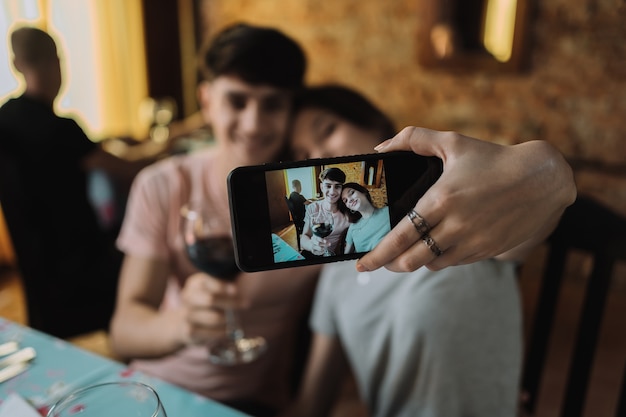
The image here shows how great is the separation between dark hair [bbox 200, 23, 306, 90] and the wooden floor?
2.88ft

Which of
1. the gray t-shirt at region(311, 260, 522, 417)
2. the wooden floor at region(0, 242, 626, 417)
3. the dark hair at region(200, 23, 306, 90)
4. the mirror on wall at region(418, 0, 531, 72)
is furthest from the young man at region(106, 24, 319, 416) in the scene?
the mirror on wall at region(418, 0, 531, 72)

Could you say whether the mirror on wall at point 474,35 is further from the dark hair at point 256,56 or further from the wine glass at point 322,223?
the wine glass at point 322,223

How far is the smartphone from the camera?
15.9 inches

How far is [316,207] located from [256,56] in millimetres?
625

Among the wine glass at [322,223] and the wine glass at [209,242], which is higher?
the wine glass at [322,223]

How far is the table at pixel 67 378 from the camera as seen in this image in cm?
62

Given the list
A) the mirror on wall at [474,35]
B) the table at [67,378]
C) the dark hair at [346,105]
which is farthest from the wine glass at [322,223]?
the mirror on wall at [474,35]

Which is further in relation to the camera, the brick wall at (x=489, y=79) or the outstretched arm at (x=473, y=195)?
the brick wall at (x=489, y=79)

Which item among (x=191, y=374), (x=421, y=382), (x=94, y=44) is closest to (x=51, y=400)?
(x=191, y=374)

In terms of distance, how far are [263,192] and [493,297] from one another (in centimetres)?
46

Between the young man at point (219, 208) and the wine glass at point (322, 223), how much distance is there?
0.54 meters

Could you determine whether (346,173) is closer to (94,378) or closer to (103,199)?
(94,378)

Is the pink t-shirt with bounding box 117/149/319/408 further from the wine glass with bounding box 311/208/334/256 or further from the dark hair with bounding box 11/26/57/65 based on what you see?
the wine glass with bounding box 311/208/334/256

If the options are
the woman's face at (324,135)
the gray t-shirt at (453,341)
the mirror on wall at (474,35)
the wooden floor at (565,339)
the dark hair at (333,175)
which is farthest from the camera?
the mirror on wall at (474,35)
